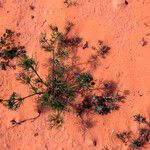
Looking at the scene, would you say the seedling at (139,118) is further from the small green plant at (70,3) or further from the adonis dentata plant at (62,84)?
the small green plant at (70,3)

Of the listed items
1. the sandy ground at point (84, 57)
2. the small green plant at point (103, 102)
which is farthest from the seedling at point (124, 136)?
the small green plant at point (103, 102)

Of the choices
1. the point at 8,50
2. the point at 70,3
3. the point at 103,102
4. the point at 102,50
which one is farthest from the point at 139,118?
the point at 8,50

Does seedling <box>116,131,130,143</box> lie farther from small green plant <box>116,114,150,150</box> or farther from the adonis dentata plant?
the adonis dentata plant

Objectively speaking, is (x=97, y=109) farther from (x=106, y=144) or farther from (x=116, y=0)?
(x=116, y=0)

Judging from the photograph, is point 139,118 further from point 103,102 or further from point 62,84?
point 62,84

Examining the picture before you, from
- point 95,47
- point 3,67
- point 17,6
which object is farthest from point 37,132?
point 17,6
